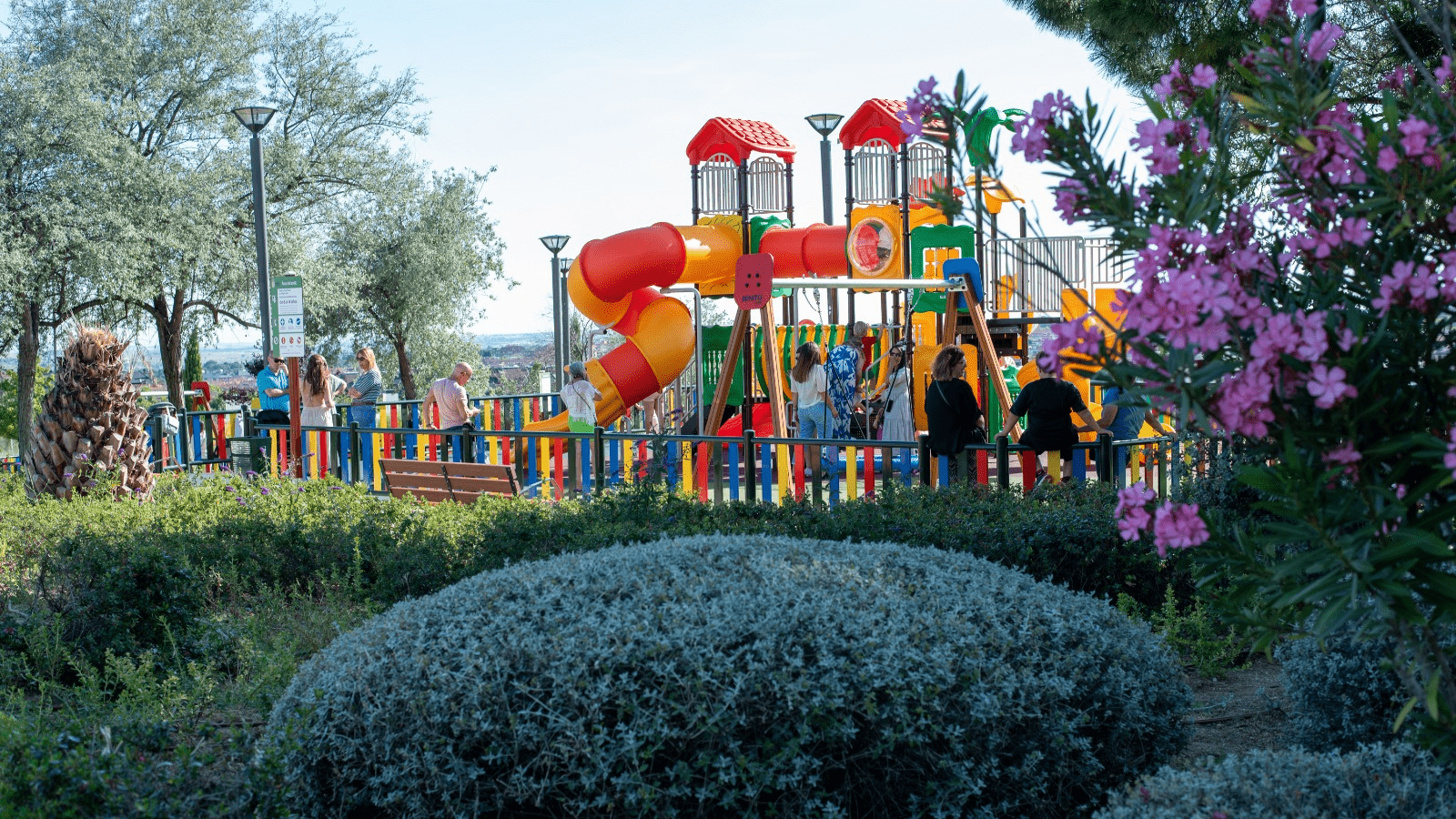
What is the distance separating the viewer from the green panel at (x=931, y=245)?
1677 centimetres

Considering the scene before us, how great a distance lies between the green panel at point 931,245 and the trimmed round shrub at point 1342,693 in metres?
13.1

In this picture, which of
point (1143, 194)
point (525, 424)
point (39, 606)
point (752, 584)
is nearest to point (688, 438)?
point (39, 606)

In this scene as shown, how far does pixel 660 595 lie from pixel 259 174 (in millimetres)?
13828

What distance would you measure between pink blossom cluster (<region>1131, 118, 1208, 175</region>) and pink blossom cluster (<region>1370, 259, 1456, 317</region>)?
35 centimetres

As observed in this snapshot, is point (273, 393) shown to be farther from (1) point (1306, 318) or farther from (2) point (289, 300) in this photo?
(1) point (1306, 318)

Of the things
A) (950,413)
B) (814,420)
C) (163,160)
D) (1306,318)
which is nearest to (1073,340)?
(1306,318)

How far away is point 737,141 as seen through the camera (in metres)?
18.6

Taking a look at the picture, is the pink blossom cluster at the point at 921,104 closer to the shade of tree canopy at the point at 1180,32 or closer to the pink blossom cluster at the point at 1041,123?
the pink blossom cluster at the point at 1041,123

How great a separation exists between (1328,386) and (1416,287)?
241mm

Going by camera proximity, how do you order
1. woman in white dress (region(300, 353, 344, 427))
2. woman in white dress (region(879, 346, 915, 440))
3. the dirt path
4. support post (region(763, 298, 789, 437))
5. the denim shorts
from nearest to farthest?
1. the dirt path
2. woman in white dress (region(879, 346, 915, 440))
3. the denim shorts
4. support post (region(763, 298, 789, 437))
5. woman in white dress (region(300, 353, 344, 427))

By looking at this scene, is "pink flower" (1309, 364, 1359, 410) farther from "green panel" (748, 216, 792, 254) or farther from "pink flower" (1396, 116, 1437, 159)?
"green panel" (748, 216, 792, 254)

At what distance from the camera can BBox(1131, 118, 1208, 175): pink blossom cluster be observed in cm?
190

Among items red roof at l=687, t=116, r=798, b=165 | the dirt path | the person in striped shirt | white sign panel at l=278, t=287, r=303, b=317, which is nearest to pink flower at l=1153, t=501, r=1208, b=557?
the dirt path

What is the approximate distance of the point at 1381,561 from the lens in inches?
71.2
